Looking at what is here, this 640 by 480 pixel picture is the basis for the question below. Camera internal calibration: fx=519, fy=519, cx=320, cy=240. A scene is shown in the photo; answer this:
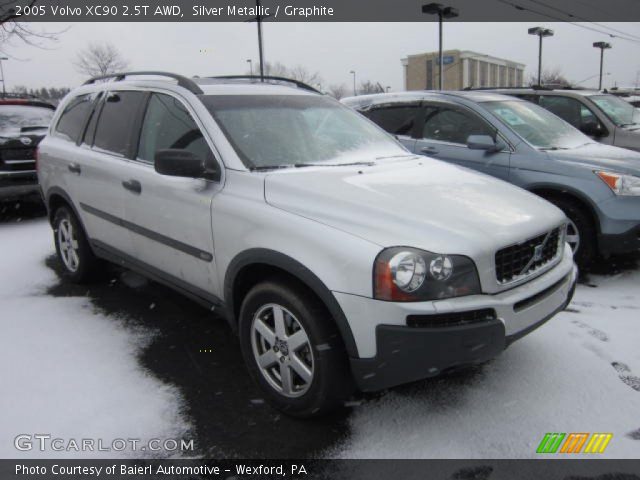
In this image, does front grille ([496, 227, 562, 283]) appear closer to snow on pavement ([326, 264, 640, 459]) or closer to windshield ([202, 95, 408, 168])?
snow on pavement ([326, 264, 640, 459])

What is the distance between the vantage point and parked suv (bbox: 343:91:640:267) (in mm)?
4582

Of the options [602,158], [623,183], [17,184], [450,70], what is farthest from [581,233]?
[450,70]

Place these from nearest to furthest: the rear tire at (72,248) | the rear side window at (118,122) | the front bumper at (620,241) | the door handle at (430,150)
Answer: the rear side window at (118,122)
the front bumper at (620,241)
the rear tire at (72,248)
the door handle at (430,150)

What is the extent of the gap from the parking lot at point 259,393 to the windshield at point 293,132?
1.40m

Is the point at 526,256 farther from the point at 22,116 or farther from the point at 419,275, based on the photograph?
the point at 22,116

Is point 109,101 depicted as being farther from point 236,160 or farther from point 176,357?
point 176,357

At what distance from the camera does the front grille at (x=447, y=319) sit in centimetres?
228

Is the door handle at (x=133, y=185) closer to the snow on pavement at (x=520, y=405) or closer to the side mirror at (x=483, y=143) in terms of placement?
the snow on pavement at (x=520, y=405)

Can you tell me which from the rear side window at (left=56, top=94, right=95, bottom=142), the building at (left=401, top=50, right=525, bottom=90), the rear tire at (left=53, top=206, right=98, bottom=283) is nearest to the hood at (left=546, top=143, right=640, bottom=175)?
the rear side window at (left=56, top=94, right=95, bottom=142)

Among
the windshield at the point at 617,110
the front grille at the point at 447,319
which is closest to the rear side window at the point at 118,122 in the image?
the front grille at the point at 447,319

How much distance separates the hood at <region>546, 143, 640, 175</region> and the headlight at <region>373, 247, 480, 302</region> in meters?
3.16

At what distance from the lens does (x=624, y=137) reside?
745cm

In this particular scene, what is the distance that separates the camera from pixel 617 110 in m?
8.20
